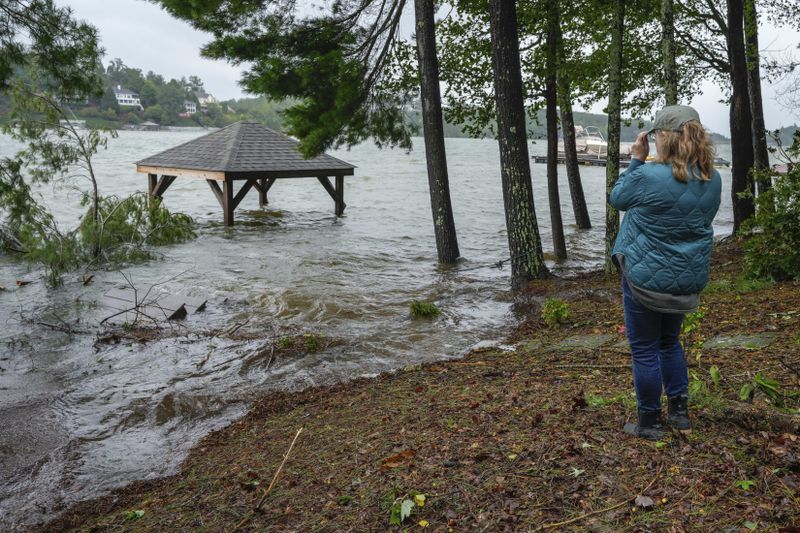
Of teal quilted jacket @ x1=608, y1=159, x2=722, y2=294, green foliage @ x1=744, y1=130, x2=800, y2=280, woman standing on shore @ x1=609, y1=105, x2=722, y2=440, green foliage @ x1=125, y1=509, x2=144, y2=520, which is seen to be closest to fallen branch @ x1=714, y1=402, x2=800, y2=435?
woman standing on shore @ x1=609, y1=105, x2=722, y2=440

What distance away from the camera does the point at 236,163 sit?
20641 millimetres

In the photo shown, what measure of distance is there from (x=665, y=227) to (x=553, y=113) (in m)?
12.3

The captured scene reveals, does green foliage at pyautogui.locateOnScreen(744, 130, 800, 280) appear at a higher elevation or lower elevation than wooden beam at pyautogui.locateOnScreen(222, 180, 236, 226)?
lower

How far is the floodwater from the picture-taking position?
5711 mm

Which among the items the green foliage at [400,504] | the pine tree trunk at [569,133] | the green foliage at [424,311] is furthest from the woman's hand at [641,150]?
the pine tree trunk at [569,133]

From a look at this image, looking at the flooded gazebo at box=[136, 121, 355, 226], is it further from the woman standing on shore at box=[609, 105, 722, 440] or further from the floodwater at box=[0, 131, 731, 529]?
the woman standing on shore at box=[609, 105, 722, 440]

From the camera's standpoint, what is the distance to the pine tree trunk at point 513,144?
1013 cm

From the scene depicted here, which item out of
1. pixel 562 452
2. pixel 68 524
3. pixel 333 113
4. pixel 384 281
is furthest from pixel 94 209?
pixel 562 452

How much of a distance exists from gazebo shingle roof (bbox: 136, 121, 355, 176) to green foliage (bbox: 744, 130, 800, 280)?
14.8 metres

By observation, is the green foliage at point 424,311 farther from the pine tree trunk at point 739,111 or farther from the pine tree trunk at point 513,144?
the pine tree trunk at point 739,111

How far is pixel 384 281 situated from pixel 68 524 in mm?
9276

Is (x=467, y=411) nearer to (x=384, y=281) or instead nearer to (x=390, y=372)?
(x=390, y=372)

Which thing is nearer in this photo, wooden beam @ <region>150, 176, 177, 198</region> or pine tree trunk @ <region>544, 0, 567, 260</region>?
pine tree trunk @ <region>544, 0, 567, 260</region>

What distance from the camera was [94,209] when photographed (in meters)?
14.6
